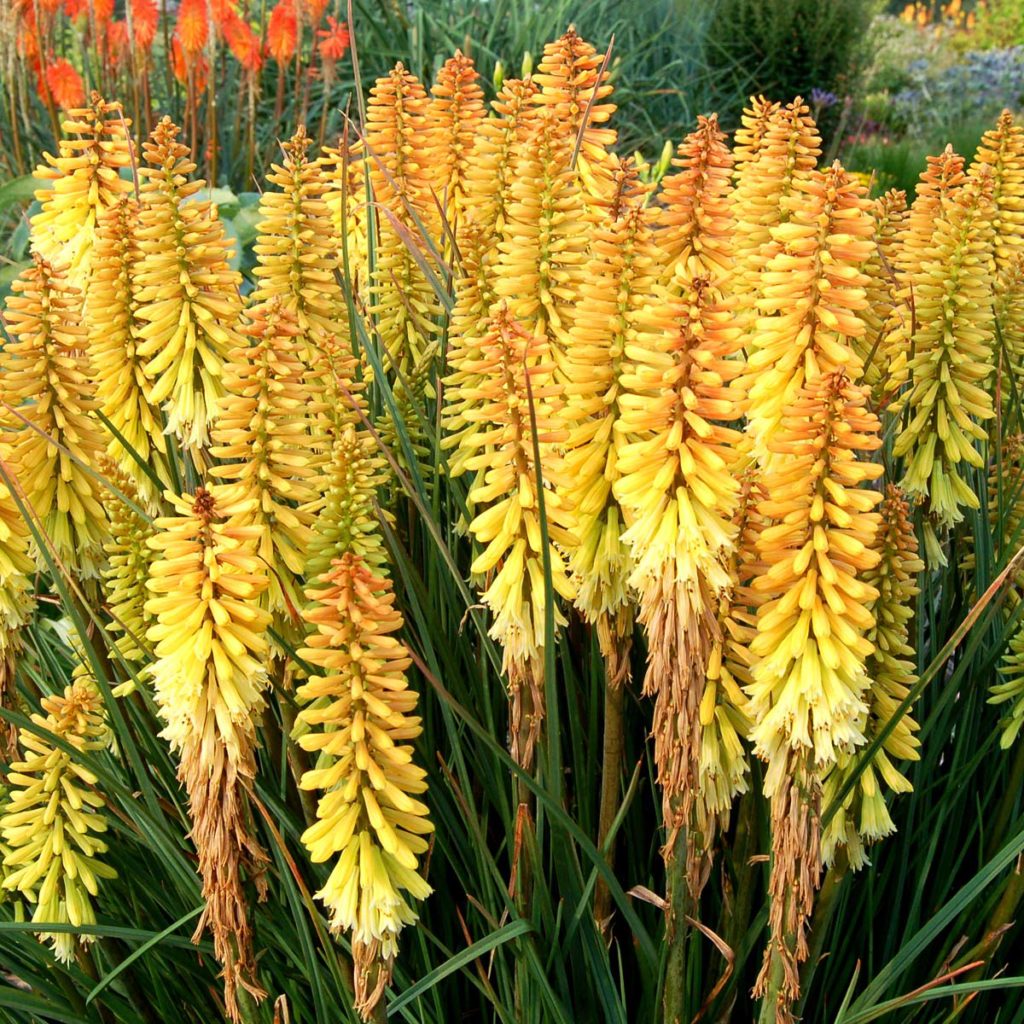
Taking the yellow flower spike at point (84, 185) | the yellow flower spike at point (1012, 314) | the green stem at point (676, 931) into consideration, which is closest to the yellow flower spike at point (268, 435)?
the green stem at point (676, 931)

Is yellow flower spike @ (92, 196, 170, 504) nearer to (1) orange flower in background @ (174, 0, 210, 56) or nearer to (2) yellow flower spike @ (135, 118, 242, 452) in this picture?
(2) yellow flower spike @ (135, 118, 242, 452)

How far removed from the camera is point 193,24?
706 cm

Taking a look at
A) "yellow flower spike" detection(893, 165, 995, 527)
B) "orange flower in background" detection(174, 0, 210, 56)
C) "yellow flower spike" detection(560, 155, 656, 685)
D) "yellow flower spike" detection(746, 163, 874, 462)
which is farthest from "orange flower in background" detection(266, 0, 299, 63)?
"yellow flower spike" detection(746, 163, 874, 462)

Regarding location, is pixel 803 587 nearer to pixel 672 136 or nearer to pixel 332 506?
pixel 332 506

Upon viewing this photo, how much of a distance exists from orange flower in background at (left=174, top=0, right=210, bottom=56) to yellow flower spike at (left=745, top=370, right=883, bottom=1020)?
5.96 m

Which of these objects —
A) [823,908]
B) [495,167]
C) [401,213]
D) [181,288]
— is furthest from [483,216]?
[823,908]

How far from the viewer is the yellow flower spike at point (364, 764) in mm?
1790

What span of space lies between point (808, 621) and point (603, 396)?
0.51 metres

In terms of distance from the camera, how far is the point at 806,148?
2.76 meters

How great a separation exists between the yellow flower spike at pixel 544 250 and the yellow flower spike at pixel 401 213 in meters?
0.57

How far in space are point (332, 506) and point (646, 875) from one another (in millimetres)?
1186

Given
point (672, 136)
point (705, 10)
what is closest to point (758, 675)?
point (672, 136)

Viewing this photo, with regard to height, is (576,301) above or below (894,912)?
above

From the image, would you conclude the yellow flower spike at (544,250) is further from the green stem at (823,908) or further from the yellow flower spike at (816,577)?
the green stem at (823,908)
